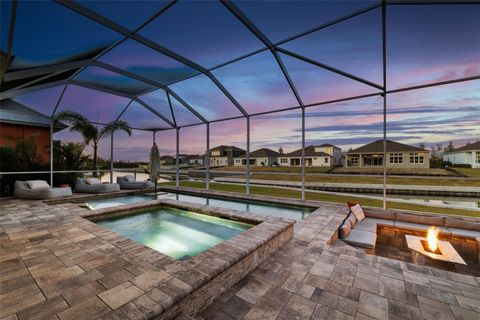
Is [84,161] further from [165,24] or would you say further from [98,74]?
[165,24]

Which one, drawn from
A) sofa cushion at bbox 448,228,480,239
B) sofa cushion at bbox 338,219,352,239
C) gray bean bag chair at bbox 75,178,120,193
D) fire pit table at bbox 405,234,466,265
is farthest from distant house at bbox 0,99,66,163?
sofa cushion at bbox 448,228,480,239

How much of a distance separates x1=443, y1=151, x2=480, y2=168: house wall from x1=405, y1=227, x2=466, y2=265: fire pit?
2.43 metres

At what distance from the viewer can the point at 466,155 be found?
534 centimetres

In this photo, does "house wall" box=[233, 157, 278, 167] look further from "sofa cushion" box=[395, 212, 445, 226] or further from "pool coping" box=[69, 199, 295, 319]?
"pool coping" box=[69, 199, 295, 319]

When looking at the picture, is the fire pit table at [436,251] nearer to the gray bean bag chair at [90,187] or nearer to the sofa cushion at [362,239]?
the sofa cushion at [362,239]

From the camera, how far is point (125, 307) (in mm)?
1820

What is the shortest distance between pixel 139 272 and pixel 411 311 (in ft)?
9.44

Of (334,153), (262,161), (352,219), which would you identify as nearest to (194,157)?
(262,161)

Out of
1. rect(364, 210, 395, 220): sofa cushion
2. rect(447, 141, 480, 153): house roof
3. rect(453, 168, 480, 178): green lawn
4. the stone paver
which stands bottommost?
rect(364, 210, 395, 220): sofa cushion

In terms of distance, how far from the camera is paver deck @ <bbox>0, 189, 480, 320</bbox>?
1.95 metres

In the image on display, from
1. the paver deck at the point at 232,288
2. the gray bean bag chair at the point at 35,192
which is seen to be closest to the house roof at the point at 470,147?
the paver deck at the point at 232,288

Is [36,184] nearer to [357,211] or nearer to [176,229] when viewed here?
[176,229]

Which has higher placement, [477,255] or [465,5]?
[465,5]

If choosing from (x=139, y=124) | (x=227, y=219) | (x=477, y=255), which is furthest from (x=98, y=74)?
(x=477, y=255)
